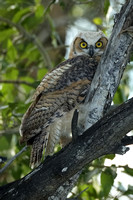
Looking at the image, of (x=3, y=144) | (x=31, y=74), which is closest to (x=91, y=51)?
(x=3, y=144)

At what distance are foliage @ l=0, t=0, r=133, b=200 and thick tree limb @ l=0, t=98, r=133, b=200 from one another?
0.86 meters

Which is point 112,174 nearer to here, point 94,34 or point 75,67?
point 75,67

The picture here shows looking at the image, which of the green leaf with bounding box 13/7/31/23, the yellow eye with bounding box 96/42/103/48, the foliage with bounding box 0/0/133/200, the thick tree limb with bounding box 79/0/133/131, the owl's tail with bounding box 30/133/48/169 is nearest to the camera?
the thick tree limb with bounding box 79/0/133/131

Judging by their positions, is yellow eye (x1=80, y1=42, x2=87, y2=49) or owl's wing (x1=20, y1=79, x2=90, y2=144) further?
yellow eye (x1=80, y1=42, x2=87, y2=49)

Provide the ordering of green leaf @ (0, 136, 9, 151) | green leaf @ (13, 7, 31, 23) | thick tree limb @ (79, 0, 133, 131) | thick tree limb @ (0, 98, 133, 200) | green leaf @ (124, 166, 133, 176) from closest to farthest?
thick tree limb @ (0, 98, 133, 200)
thick tree limb @ (79, 0, 133, 131)
green leaf @ (124, 166, 133, 176)
green leaf @ (0, 136, 9, 151)
green leaf @ (13, 7, 31, 23)

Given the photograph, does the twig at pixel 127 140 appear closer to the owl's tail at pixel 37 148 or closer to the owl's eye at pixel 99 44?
the owl's tail at pixel 37 148

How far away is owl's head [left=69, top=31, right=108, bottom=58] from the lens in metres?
3.57

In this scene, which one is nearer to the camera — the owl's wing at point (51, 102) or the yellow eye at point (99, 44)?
the owl's wing at point (51, 102)

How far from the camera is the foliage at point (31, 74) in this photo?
3125 millimetres

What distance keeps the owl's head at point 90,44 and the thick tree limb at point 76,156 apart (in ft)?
5.12

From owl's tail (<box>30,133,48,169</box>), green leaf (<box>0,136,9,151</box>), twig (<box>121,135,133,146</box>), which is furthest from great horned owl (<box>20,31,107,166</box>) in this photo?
green leaf (<box>0,136,9,151</box>)

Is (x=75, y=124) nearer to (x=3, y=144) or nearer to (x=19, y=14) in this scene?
(x=3, y=144)

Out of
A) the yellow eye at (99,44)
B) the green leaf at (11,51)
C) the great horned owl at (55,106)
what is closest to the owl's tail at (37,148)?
the great horned owl at (55,106)

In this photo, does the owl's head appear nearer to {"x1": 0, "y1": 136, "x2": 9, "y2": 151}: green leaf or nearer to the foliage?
the foliage
